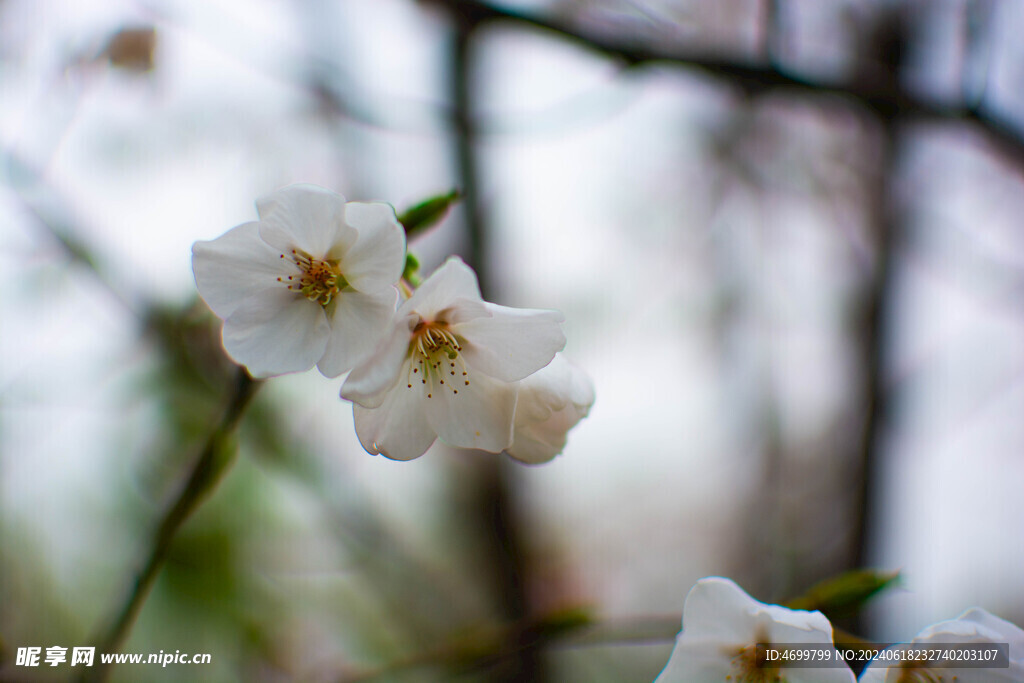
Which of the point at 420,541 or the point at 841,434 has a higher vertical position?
the point at 841,434

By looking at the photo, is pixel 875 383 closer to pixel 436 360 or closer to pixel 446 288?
pixel 436 360

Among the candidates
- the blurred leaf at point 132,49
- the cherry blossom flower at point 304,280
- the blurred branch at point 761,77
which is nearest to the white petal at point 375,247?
the cherry blossom flower at point 304,280

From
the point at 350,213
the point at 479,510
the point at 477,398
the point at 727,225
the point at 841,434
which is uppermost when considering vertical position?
the point at 727,225

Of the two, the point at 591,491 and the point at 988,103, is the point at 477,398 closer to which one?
the point at 988,103

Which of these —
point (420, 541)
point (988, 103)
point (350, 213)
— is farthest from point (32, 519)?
point (988, 103)

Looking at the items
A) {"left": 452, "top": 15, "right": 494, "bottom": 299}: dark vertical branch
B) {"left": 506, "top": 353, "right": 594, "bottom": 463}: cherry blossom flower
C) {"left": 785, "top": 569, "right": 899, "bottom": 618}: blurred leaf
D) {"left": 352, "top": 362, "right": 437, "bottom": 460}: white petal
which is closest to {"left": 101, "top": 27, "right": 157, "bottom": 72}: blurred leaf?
{"left": 452, "top": 15, "right": 494, "bottom": 299}: dark vertical branch

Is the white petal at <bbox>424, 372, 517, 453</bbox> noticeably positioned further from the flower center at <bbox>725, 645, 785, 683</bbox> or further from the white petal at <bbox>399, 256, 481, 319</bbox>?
the flower center at <bbox>725, 645, 785, 683</bbox>

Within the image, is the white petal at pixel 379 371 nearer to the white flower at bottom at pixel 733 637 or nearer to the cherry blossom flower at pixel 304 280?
the cherry blossom flower at pixel 304 280
